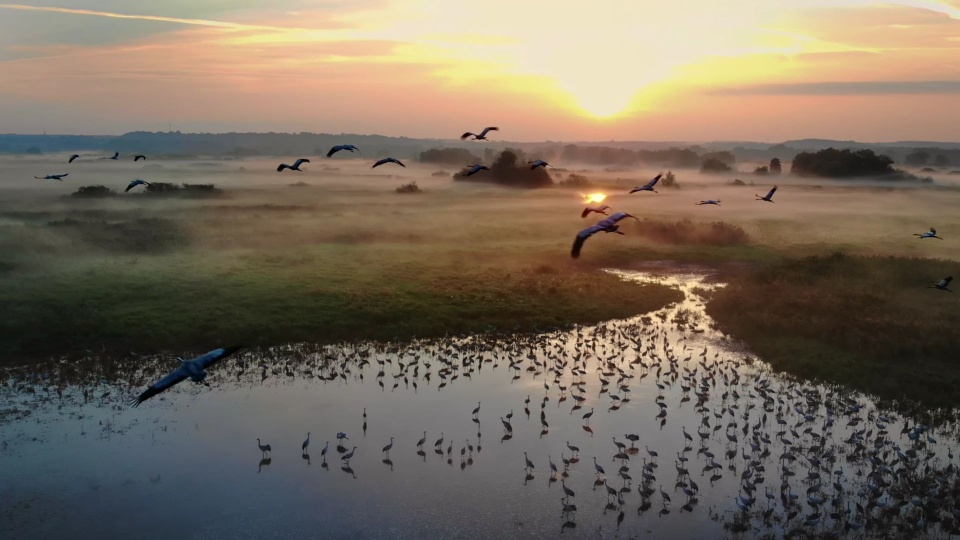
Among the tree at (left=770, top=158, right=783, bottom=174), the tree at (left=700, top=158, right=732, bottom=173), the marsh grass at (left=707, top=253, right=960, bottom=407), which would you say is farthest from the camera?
the tree at (left=700, top=158, right=732, bottom=173)

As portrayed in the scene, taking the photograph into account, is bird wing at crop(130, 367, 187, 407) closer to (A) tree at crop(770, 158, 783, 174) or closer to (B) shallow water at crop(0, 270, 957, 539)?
(B) shallow water at crop(0, 270, 957, 539)

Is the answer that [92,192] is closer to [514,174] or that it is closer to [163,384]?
[514,174]

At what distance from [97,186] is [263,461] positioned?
73.4 metres

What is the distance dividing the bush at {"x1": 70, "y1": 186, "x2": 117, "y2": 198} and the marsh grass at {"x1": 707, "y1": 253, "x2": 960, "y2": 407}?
6895cm

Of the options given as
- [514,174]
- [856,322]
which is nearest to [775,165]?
[514,174]

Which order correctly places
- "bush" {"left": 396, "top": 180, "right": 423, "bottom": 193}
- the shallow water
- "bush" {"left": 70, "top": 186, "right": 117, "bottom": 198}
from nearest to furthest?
the shallow water
"bush" {"left": 70, "top": 186, "right": 117, "bottom": 198}
"bush" {"left": 396, "top": 180, "right": 423, "bottom": 193}

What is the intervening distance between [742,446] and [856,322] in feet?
55.0

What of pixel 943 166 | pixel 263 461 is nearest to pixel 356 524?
pixel 263 461

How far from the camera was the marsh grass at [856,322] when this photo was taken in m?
28.9

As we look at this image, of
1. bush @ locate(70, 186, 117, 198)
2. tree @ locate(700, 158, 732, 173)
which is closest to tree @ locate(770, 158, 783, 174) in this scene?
tree @ locate(700, 158, 732, 173)

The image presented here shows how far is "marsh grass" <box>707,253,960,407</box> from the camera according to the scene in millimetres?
28859

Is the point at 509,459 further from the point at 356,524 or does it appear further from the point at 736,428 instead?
the point at 736,428

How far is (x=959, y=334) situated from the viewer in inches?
1266

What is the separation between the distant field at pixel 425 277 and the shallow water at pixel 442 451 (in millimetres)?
4464
